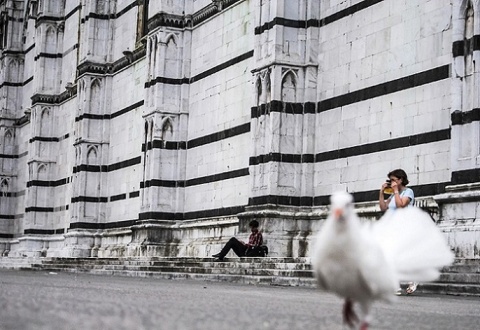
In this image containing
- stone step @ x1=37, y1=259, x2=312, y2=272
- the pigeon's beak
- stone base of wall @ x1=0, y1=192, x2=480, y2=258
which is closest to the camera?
Result: the pigeon's beak

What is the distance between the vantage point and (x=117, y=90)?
29.5 metres

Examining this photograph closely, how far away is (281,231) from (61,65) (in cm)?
1889

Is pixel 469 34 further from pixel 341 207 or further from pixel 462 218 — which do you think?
pixel 341 207

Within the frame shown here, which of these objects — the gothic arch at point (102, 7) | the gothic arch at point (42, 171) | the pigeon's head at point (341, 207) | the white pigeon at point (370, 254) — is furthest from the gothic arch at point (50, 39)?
the pigeon's head at point (341, 207)

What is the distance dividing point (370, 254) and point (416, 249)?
0.91 ft

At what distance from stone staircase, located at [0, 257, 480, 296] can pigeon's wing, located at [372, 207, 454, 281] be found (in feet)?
25.1

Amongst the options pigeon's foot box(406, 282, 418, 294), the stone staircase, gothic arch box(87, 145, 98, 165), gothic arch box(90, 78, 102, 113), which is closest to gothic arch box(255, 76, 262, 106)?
the stone staircase

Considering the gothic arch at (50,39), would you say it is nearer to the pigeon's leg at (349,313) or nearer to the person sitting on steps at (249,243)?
the person sitting on steps at (249,243)

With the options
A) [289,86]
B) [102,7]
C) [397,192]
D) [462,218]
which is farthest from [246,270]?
[102,7]

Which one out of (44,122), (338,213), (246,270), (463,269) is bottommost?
(246,270)

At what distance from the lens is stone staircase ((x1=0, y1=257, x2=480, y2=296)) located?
38.9ft

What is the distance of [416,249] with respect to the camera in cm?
395

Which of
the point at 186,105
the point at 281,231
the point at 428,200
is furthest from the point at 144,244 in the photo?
the point at 428,200

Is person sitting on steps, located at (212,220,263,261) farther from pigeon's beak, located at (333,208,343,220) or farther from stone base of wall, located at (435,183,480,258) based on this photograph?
pigeon's beak, located at (333,208,343,220)
